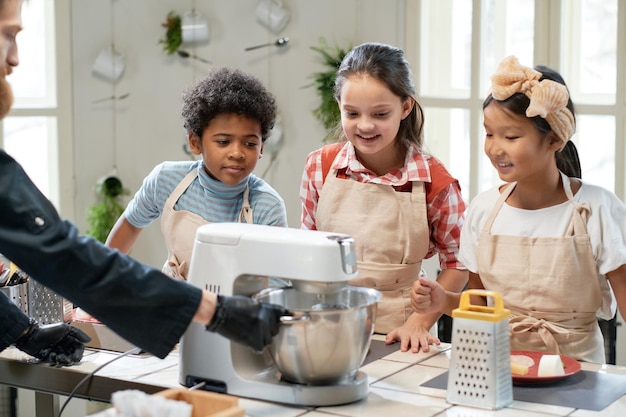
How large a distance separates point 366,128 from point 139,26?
2112 mm

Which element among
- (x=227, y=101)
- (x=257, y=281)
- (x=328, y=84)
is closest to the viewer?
(x=257, y=281)

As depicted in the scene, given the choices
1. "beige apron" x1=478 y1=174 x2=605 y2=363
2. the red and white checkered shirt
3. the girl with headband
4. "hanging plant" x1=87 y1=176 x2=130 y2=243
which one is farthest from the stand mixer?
"hanging plant" x1=87 y1=176 x2=130 y2=243

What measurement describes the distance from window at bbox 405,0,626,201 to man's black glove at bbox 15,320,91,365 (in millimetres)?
1867

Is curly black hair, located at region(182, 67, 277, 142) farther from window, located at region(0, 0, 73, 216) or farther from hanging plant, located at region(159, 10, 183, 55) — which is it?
window, located at region(0, 0, 73, 216)

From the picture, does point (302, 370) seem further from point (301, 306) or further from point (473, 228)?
point (473, 228)

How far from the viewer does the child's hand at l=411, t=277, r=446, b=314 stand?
2.00m

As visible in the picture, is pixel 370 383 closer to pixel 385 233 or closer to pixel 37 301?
pixel 385 233

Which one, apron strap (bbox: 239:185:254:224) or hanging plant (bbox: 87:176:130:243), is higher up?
apron strap (bbox: 239:185:254:224)

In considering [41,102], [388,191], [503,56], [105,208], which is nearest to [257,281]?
[388,191]

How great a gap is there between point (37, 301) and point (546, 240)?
3.72ft

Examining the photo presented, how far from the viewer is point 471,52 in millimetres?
3572

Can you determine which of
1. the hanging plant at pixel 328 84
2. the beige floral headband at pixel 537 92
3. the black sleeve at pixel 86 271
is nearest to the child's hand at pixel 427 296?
the beige floral headband at pixel 537 92

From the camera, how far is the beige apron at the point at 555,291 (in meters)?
2.04

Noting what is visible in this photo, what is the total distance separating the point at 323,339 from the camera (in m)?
1.63
